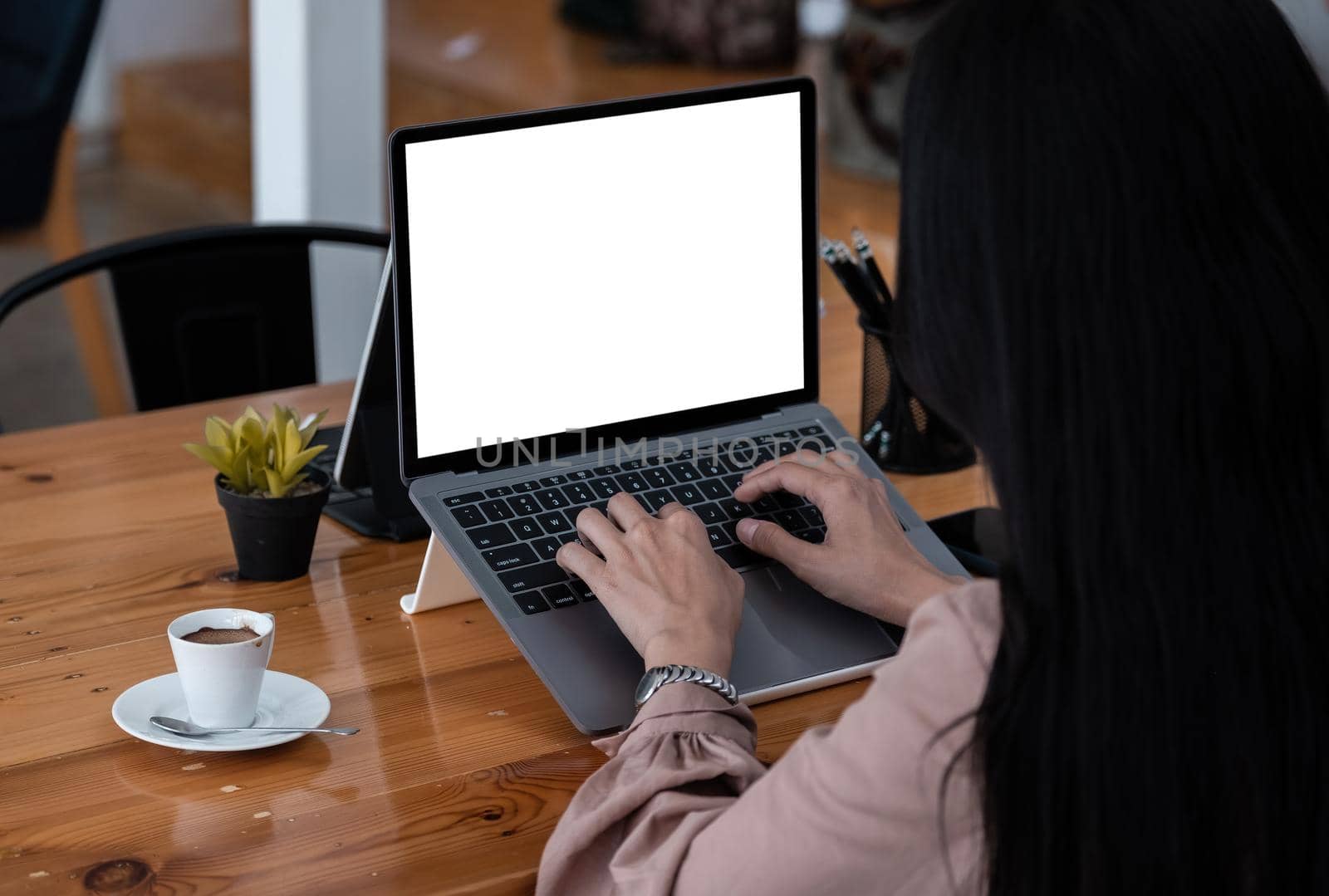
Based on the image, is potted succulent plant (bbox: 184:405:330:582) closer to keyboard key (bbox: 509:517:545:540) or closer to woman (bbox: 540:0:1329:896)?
keyboard key (bbox: 509:517:545:540)

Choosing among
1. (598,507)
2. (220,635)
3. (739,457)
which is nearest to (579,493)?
(598,507)

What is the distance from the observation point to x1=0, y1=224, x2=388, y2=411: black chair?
1.52 meters

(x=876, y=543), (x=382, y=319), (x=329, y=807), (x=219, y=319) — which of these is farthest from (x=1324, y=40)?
(x=329, y=807)

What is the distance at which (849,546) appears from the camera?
973 mm

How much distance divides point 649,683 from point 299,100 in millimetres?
1580

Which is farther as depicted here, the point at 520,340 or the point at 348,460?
the point at 348,460

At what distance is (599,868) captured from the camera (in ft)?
2.40

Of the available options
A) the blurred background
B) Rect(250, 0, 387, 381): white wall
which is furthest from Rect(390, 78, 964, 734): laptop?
Rect(250, 0, 387, 381): white wall

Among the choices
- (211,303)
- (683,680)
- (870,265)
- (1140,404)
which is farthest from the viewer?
(211,303)

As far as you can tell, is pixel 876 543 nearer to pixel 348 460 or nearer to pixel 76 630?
pixel 348 460

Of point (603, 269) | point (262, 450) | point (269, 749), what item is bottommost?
point (269, 749)

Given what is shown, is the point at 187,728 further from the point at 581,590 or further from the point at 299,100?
the point at 299,100

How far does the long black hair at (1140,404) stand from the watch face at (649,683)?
0.80 feet

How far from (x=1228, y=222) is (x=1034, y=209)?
75 millimetres
